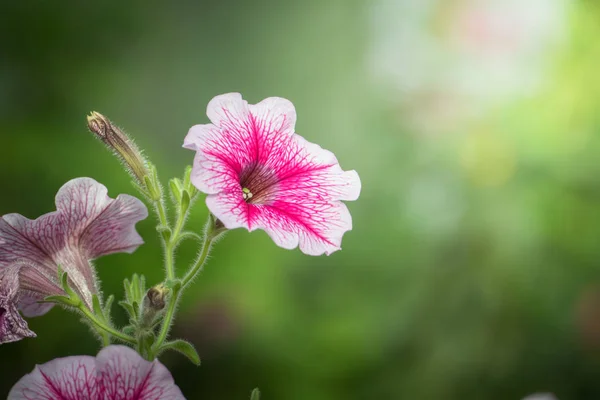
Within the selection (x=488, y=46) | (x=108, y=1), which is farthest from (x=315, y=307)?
(x=108, y=1)

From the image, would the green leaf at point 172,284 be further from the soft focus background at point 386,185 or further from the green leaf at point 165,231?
the soft focus background at point 386,185

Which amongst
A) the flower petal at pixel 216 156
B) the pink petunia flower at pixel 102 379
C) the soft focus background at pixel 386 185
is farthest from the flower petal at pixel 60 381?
the soft focus background at pixel 386 185

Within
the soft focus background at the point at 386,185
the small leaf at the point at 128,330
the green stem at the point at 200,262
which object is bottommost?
the small leaf at the point at 128,330

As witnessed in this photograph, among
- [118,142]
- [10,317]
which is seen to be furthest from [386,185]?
[10,317]

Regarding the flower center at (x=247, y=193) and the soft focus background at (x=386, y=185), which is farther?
the soft focus background at (x=386, y=185)

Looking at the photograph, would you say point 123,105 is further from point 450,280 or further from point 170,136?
point 450,280

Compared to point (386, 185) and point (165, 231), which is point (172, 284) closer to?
point (165, 231)

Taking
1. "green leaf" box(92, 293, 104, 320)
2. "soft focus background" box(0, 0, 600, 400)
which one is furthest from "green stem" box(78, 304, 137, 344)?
"soft focus background" box(0, 0, 600, 400)

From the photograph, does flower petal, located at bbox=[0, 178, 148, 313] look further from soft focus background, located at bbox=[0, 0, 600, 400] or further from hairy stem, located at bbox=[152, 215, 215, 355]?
soft focus background, located at bbox=[0, 0, 600, 400]
